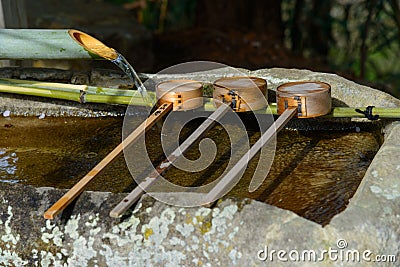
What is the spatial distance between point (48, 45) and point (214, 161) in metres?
0.66

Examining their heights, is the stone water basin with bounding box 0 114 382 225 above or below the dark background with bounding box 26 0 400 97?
above

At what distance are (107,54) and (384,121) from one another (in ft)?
2.81

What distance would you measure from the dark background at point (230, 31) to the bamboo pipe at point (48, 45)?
66.0 inches

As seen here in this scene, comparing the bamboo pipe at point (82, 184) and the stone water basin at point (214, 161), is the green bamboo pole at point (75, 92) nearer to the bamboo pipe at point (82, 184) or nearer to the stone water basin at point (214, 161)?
the stone water basin at point (214, 161)

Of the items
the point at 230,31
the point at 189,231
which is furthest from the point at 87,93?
the point at 230,31

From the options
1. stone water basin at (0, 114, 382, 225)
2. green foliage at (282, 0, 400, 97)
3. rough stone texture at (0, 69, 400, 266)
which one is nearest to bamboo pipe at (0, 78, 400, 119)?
stone water basin at (0, 114, 382, 225)

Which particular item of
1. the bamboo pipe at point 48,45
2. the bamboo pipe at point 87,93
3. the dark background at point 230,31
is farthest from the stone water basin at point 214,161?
the dark background at point 230,31

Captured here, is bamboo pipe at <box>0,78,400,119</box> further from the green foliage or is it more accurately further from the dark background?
the green foliage

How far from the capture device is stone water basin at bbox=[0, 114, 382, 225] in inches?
64.7

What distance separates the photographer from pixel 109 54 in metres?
2.01

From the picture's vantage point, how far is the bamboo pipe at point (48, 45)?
2053 millimetres

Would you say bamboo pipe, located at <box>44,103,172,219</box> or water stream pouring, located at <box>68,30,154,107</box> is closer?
bamboo pipe, located at <box>44,103,172,219</box>

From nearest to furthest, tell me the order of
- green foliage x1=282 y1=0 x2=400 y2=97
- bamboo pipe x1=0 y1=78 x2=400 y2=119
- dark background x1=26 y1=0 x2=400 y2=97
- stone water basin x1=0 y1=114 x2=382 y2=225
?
stone water basin x1=0 y1=114 x2=382 y2=225 → bamboo pipe x1=0 y1=78 x2=400 y2=119 → dark background x1=26 y1=0 x2=400 y2=97 → green foliage x1=282 y1=0 x2=400 y2=97

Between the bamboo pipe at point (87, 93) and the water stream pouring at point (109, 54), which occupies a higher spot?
the water stream pouring at point (109, 54)
